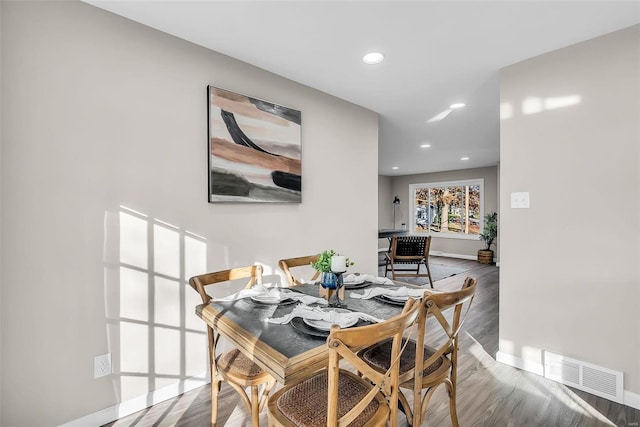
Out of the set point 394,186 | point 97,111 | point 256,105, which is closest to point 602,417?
point 256,105

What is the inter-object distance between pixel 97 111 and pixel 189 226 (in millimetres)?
864

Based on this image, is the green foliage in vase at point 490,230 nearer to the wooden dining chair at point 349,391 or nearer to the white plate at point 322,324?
the wooden dining chair at point 349,391

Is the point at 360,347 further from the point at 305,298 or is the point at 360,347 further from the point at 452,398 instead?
the point at 452,398

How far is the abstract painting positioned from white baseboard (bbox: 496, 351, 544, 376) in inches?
85.0

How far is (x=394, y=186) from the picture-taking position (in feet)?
33.5

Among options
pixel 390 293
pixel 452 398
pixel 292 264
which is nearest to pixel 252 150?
pixel 292 264

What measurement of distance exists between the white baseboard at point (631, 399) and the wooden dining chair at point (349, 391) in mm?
1859

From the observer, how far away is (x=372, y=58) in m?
2.41

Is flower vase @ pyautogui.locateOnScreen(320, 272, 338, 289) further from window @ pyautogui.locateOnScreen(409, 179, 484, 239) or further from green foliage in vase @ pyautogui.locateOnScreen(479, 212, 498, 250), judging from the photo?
window @ pyautogui.locateOnScreen(409, 179, 484, 239)

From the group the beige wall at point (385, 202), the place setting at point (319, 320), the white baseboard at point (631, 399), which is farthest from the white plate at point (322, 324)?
the beige wall at point (385, 202)

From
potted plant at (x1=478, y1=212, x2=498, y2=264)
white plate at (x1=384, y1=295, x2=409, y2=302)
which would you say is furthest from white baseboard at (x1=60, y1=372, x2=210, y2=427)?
potted plant at (x1=478, y1=212, x2=498, y2=264)

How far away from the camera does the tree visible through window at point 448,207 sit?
8438mm

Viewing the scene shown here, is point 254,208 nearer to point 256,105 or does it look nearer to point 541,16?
point 256,105

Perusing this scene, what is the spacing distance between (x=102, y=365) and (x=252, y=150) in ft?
5.52
